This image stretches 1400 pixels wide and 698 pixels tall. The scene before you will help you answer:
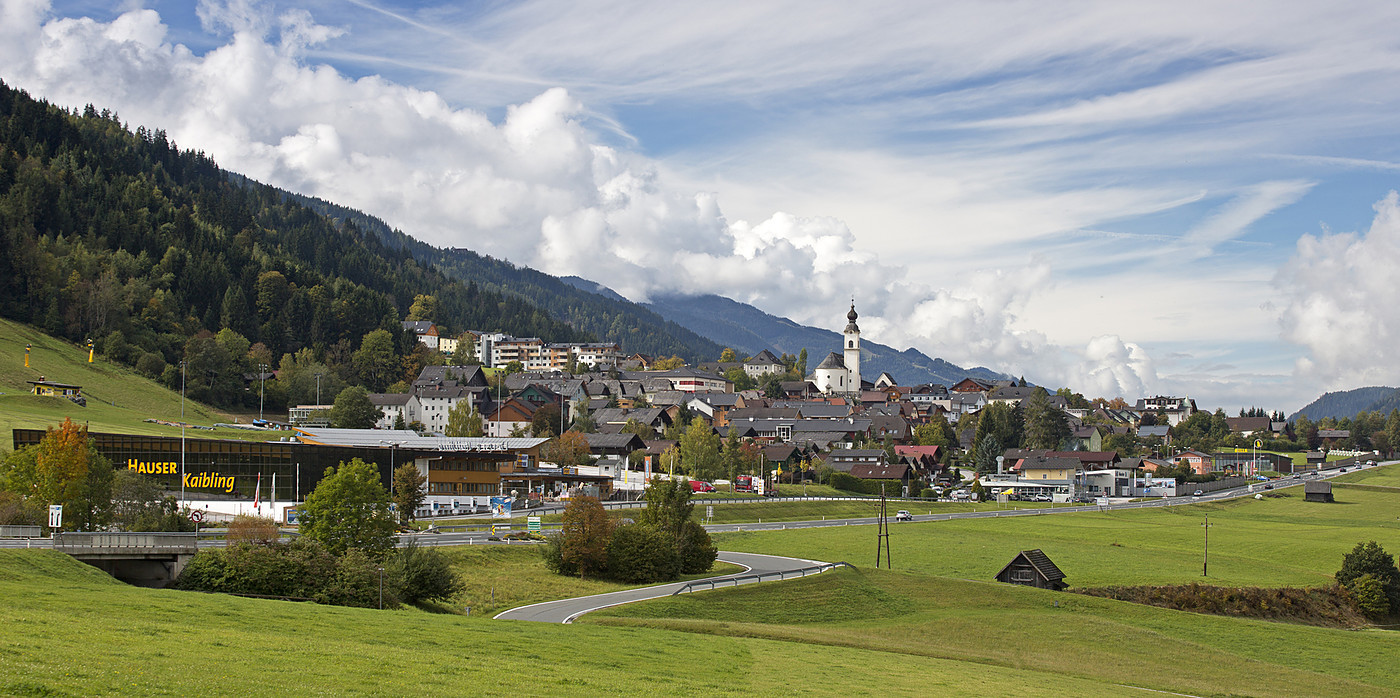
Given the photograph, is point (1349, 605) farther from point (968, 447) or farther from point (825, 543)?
point (968, 447)

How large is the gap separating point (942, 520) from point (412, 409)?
85660 millimetres

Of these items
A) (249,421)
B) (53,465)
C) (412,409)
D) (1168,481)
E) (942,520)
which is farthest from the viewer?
(412,409)

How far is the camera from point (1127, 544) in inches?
3000

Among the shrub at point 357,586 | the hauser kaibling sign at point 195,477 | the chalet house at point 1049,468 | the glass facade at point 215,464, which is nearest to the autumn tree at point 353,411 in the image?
the hauser kaibling sign at point 195,477

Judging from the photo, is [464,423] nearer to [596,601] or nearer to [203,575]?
[596,601]

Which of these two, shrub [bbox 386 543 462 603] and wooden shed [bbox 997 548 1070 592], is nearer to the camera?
shrub [bbox 386 543 462 603]

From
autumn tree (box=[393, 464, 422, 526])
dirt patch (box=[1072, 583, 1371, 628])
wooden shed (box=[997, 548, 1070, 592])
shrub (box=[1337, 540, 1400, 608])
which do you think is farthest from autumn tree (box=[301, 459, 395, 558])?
shrub (box=[1337, 540, 1400, 608])

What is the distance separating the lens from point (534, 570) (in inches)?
2007

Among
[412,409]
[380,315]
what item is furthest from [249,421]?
[380,315]

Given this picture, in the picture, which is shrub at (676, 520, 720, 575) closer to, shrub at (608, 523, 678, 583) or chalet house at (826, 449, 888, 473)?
shrub at (608, 523, 678, 583)

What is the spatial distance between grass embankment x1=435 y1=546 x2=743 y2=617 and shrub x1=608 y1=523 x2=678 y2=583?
126 cm

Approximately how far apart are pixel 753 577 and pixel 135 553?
84.1 ft

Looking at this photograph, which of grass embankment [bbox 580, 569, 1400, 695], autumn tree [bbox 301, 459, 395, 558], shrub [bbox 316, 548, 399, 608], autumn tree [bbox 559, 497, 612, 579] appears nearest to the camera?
shrub [bbox 316, 548, 399, 608]

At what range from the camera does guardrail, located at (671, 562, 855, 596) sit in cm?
4662
